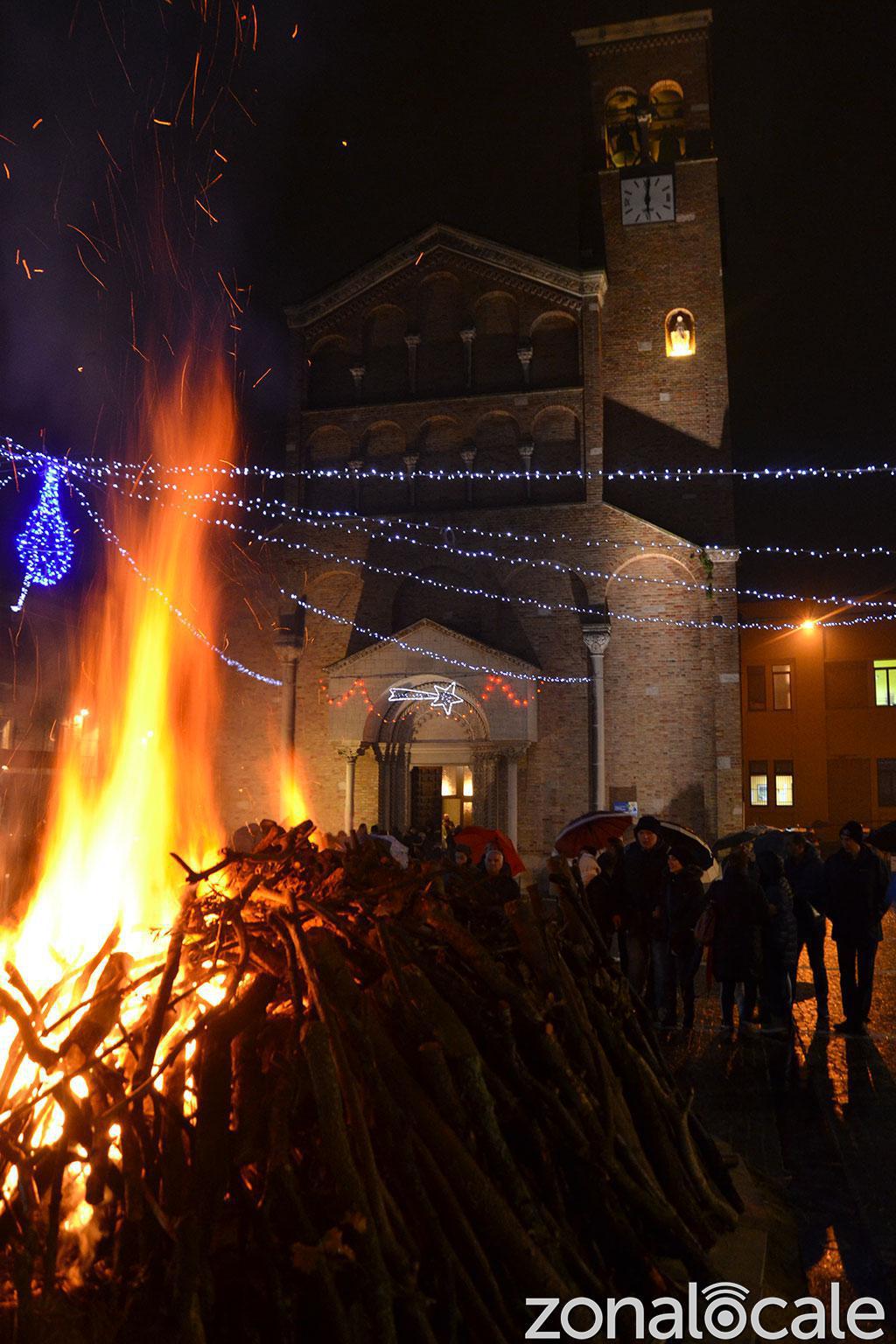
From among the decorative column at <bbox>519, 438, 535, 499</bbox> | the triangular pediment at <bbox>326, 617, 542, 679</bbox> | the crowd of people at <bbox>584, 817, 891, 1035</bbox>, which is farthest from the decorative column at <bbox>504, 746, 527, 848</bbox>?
the crowd of people at <bbox>584, 817, 891, 1035</bbox>

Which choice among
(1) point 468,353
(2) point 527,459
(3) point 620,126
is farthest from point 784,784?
(3) point 620,126

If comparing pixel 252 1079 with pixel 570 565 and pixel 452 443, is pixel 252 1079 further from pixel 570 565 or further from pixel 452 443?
pixel 452 443

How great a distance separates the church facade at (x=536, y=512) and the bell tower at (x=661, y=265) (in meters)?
0.06

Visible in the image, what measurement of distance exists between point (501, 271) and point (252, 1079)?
24.7 m

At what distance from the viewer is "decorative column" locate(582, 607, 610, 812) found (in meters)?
21.3

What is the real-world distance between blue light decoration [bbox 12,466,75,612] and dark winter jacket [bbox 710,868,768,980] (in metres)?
26.1

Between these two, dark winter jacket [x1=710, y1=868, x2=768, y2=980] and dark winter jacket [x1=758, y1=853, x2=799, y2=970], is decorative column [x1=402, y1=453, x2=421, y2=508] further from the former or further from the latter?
dark winter jacket [x1=710, y1=868, x2=768, y2=980]

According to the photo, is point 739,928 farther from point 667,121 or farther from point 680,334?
point 667,121

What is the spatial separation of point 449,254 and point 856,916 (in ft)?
71.5

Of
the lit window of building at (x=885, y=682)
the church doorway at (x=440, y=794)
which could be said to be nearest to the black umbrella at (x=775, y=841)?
the church doorway at (x=440, y=794)

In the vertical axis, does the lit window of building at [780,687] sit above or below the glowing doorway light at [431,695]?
above

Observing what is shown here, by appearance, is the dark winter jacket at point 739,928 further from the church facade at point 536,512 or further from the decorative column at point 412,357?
the decorative column at point 412,357

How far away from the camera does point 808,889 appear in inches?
373

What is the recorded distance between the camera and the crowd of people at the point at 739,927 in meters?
8.11
